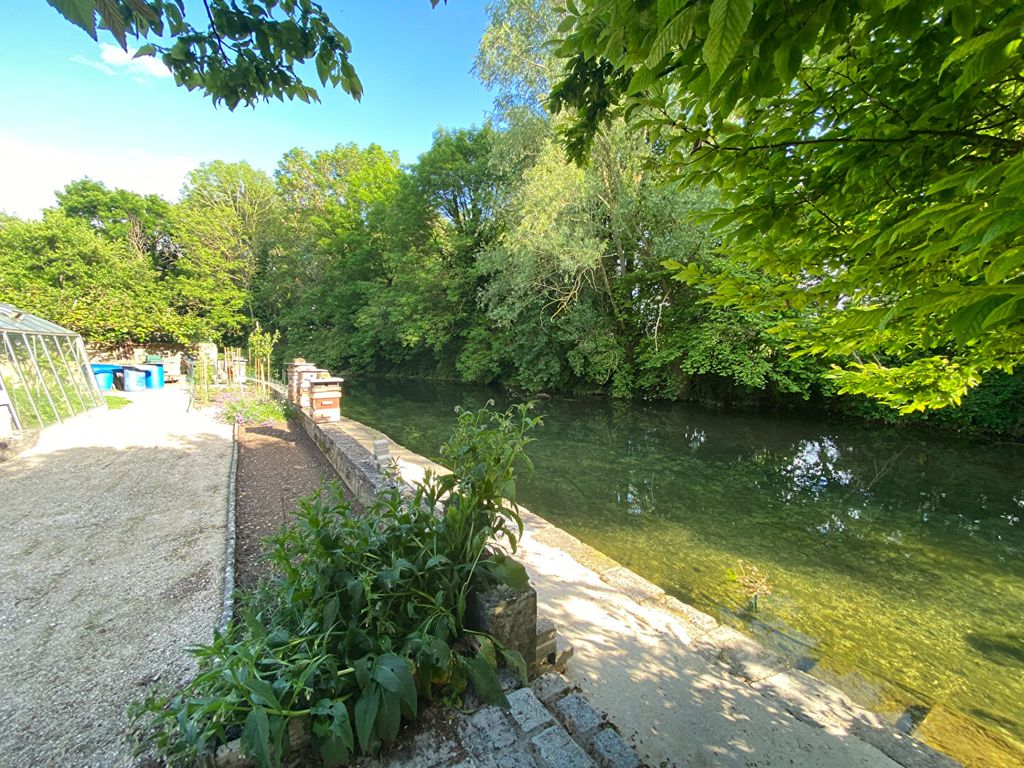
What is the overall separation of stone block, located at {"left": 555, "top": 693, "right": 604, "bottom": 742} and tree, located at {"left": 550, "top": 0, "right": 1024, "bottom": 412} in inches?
71.6

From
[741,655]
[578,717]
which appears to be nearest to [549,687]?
[578,717]

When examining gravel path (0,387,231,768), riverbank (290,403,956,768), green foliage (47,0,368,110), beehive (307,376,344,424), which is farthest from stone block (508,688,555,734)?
beehive (307,376,344,424)

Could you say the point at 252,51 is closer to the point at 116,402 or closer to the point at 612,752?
the point at 612,752

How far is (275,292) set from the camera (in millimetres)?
29828

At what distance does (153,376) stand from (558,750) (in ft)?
63.6

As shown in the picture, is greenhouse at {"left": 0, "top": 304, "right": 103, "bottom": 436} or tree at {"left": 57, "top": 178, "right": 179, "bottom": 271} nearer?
greenhouse at {"left": 0, "top": 304, "right": 103, "bottom": 436}

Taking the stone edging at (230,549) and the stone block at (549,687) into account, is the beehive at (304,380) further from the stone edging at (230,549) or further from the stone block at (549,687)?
the stone block at (549,687)

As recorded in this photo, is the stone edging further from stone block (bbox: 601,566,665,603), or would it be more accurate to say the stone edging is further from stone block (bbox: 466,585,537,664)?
stone block (bbox: 601,566,665,603)

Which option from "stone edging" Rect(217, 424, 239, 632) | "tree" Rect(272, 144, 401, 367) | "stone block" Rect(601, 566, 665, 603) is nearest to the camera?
"stone edging" Rect(217, 424, 239, 632)

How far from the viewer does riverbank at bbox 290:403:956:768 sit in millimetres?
1980

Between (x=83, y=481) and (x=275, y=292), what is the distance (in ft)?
92.4

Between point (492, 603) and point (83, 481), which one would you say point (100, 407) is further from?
point (492, 603)

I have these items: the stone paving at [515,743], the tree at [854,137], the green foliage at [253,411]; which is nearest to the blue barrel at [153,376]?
the green foliage at [253,411]

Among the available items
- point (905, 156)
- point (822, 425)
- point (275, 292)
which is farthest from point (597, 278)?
point (275, 292)
